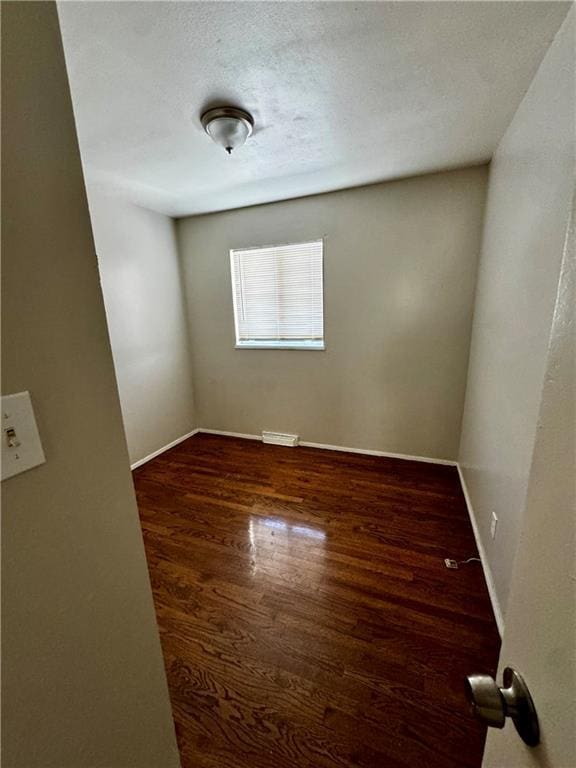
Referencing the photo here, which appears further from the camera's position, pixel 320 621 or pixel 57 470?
pixel 320 621

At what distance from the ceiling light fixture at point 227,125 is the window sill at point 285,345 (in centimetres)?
173

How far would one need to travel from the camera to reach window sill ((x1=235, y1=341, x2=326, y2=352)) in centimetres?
304

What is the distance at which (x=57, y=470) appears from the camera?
1.80 feet

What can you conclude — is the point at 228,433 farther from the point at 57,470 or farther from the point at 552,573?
the point at 552,573

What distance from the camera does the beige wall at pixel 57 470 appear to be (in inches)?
18.6

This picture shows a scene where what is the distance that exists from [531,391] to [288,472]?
2019 mm

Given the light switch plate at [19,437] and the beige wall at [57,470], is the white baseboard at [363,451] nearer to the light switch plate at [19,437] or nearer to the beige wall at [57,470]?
the beige wall at [57,470]

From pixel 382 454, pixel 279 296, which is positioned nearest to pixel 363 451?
pixel 382 454

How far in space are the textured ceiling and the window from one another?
877 millimetres

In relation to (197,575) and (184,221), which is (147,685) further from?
(184,221)

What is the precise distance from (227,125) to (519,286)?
165 cm

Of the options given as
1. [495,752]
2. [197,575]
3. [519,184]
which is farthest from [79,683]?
[519,184]

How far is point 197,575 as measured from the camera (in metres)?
1.72

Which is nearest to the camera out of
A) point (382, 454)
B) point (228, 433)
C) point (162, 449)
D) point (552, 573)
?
point (552, 573)
